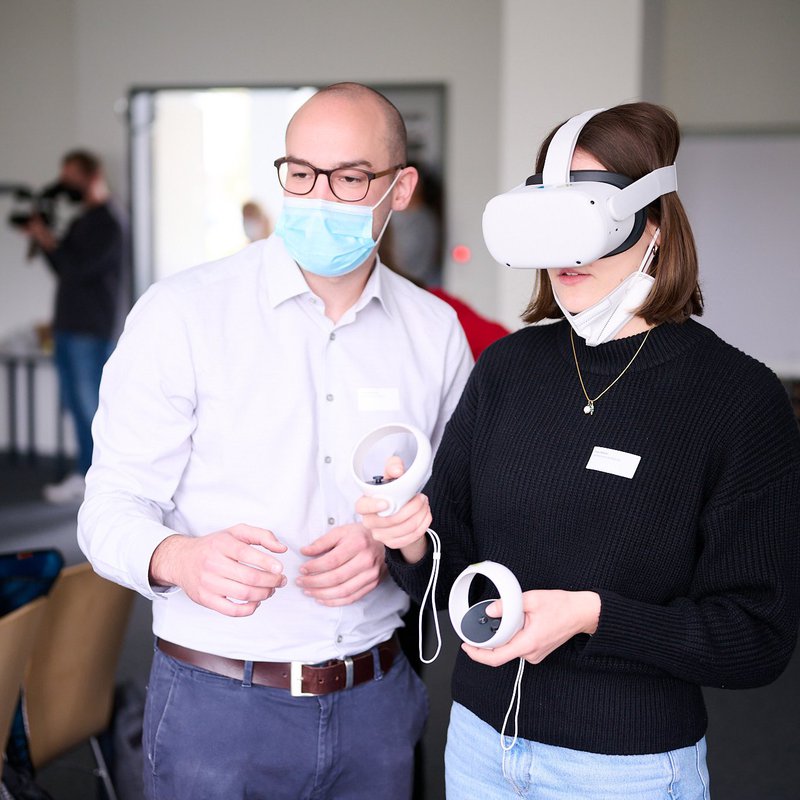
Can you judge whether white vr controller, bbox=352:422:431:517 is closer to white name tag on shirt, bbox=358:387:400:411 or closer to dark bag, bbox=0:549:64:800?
white name tag on shirt, bbox=358:387:400:411

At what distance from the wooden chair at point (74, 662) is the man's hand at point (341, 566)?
2.99ft

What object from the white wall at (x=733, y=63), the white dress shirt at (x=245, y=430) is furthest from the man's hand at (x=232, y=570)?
the white wall at (x=733, y=63)

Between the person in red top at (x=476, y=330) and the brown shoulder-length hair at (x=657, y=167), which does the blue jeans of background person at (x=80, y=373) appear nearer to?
the person in red top at (x=476, y=330)

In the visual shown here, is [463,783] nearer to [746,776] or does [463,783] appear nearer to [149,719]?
[149,719]

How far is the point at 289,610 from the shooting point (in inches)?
65.6

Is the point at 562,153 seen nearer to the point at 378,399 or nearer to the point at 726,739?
the point at 378,399

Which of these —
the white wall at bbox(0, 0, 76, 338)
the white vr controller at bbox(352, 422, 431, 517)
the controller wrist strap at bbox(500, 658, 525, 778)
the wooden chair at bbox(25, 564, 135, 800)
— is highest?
the white wall at bbox(0, 0, 76, 338)

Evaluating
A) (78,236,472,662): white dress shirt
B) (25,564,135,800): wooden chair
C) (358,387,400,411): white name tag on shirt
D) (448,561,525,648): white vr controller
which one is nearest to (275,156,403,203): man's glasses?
(78,236,472,662): white dress shirt

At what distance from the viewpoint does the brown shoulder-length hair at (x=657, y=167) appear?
4.63 feet

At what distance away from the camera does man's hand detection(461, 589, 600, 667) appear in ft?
4.20

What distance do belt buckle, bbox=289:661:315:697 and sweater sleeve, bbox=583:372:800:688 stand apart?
52cm

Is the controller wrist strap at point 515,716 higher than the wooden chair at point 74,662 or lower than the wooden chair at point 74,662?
higher

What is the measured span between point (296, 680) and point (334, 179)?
0.82m

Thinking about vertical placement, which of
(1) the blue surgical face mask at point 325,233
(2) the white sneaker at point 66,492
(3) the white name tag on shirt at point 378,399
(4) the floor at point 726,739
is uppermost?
(1) the blue surgical face mask at point 325,233
